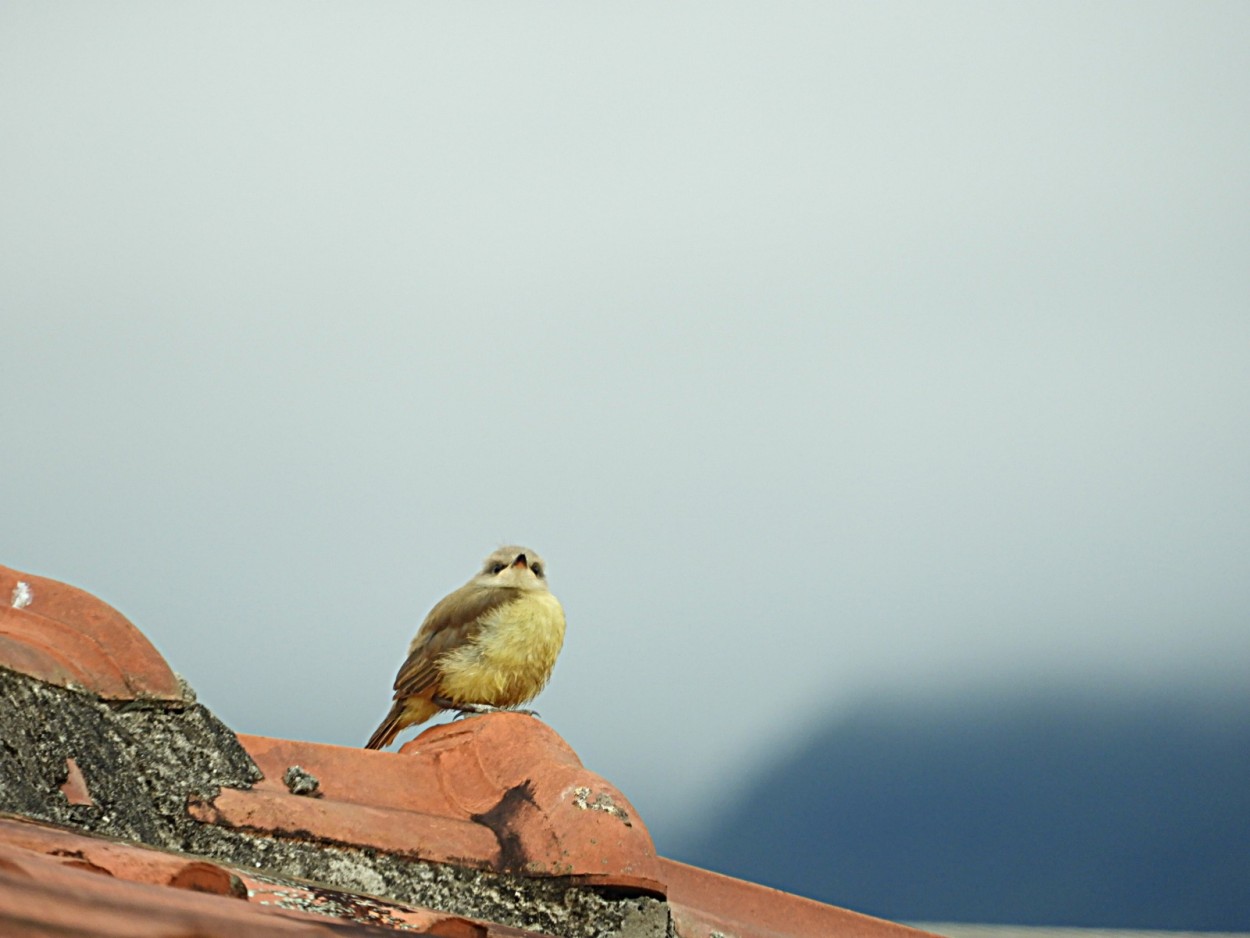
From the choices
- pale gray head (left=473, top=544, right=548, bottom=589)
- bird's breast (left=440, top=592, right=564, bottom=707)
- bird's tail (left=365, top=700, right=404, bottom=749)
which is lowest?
bird's tail (left=365, top=700, right=404, bottom=749)

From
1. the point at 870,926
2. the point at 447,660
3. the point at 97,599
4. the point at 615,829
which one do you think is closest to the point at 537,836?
the point at 615,829

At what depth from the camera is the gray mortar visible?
2.66 meters

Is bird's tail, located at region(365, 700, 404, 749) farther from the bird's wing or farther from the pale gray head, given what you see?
the pale gray head

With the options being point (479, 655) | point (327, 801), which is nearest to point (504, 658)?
point (479, 655)

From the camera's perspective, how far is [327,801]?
345 centimetres

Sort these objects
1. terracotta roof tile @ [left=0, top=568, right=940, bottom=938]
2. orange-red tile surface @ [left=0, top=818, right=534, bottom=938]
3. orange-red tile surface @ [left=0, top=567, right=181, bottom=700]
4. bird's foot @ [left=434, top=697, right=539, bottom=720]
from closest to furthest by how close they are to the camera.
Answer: orange-red tile surface @ [left=0, top=818, right=534, bottom=938] < terracotta roof tile @ [left=0, top=568, right=940, bottom=938] < orange-red tile surface @ [left=0, top=567, right=181, bottom=700] < bird's foot @ [left=434, top=697, right=539, bottom=720]

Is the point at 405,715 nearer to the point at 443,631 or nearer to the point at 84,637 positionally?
the point at 443,631

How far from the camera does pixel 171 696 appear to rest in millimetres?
3307

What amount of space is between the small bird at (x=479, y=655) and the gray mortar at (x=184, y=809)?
2820mm

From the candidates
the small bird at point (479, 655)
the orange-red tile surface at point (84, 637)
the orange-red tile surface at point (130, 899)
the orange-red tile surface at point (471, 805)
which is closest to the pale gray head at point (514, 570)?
the small bird at point (479, 655)

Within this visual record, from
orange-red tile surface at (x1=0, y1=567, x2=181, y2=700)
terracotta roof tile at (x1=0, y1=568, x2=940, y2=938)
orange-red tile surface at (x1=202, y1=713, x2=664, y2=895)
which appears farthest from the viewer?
orange-red tile surface at (x1=202, y1=713, x2=664, y2=895)

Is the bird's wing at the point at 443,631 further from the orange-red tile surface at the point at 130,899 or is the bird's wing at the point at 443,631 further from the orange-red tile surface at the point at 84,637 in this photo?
the orange-red tile surface at the point at 130,899

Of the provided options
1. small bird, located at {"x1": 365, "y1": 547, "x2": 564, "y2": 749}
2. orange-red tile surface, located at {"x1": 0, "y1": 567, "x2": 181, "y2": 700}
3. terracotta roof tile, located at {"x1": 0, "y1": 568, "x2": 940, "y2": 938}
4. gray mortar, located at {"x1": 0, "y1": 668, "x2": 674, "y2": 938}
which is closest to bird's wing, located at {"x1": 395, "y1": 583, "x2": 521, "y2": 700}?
small bird, located at {"x1": 365, "y1": 547, "x2": 564, "y2": 749}

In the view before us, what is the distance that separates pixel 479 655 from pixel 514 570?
1.81 feet
